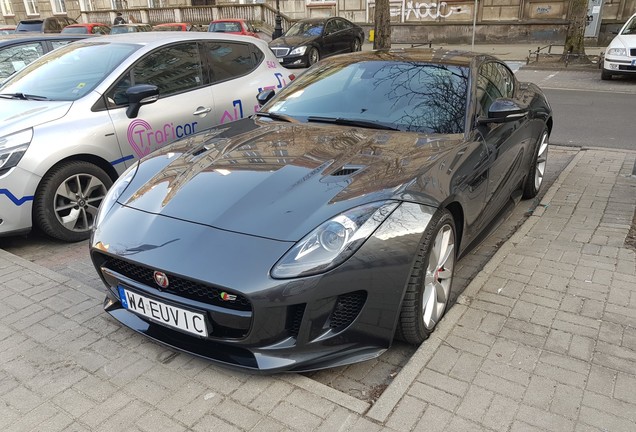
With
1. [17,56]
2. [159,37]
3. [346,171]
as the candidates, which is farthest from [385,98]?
[17,56]

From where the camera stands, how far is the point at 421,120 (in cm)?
333

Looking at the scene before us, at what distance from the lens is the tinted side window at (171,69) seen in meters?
4.72

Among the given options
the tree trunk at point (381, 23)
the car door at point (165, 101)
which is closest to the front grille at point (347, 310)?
the car door at point (165, 101)

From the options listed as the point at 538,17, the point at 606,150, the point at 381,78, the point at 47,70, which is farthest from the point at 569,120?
the point at 538,17

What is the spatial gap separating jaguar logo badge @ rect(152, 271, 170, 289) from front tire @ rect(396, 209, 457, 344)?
1164mm

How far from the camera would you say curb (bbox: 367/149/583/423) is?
225 centimetres

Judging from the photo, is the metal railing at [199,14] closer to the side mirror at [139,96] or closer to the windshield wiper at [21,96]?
the windshield wiper at [21,96]

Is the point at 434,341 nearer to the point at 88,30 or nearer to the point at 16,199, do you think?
the point at 16,199

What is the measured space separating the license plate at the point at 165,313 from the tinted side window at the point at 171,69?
277 centimetres

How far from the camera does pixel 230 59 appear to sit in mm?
5555

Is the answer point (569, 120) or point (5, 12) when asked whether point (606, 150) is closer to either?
point (569, 120)

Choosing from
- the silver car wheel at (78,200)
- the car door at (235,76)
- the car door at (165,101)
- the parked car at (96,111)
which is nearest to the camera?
the parked car at (96,111)

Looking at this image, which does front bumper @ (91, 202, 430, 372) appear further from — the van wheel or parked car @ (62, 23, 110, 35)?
parked car @ (62, 23, 110, 35)

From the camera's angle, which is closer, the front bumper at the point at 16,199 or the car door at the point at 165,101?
the front bumper at the point at 16,199
